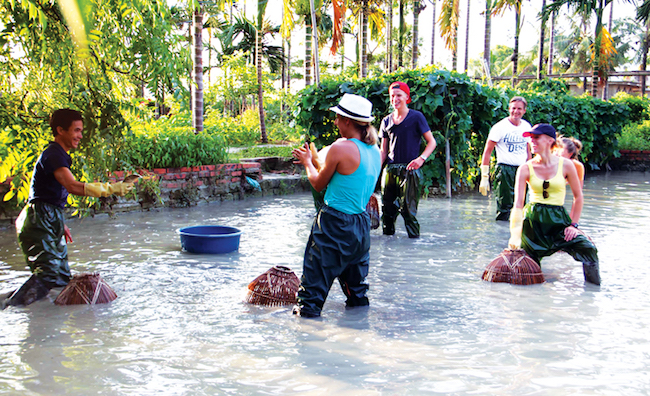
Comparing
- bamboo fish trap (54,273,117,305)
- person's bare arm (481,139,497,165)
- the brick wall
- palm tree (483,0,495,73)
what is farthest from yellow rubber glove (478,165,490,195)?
palm tree (483,0,495,73)

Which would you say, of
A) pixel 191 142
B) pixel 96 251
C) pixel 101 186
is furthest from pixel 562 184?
pixel 191 142

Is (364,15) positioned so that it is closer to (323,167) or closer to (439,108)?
(439,108)

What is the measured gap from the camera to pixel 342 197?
454 centimetres

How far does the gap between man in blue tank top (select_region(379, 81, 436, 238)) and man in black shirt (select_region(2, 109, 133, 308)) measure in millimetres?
4066

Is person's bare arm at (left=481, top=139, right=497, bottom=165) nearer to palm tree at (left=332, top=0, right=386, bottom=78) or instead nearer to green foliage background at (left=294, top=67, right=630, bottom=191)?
green foliage background at (left=294, top=67, right=630, bottom=191)

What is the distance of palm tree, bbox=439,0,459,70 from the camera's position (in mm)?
19922

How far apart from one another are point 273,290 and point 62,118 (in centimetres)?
238

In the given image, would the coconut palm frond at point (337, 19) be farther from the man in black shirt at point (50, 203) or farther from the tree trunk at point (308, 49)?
the man in black shirt at point (50, 203)

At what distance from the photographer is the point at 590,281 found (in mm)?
5848

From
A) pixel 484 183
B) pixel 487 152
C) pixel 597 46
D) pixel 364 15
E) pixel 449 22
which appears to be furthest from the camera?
pixel 597 46

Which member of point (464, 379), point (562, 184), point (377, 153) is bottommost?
point (464, 379)

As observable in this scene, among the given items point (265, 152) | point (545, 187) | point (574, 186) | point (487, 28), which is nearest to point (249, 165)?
point (265, 152)

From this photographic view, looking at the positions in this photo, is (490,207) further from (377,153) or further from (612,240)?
(377,153)

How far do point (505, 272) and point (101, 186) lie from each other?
401 cm
